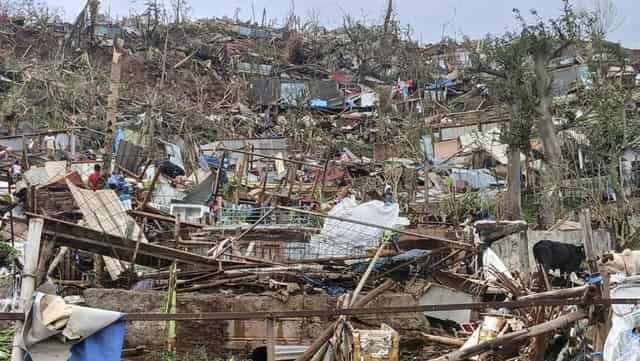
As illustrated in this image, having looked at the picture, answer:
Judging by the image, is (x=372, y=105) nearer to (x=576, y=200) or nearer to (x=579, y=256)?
(x=576, y=200)

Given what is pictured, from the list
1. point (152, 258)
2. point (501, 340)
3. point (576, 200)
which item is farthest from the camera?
point (576, 200)

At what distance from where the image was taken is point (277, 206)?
30.6ft

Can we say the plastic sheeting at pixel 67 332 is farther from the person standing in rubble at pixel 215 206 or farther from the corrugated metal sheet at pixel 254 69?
the corrugated metal sheet at pixel 254 69

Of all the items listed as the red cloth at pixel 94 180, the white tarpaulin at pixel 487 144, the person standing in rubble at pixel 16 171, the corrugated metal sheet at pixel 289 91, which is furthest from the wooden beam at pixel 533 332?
the corrugated metal sheet at pixel 289 91

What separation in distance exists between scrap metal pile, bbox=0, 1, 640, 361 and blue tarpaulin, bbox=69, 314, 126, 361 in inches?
3.1

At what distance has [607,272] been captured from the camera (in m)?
4.81

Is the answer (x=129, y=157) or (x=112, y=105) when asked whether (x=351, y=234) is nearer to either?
(x=112, y=105)

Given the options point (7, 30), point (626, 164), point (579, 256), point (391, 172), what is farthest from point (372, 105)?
point (579, 256)

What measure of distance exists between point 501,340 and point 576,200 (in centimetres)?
997

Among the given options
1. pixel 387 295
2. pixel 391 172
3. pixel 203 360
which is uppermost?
pixel 391 172

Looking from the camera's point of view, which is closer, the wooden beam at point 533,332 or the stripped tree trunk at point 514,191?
the wooden beam at point 533,332

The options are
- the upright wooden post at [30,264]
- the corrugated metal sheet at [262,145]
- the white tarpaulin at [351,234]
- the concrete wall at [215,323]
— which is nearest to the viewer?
the upright wooden post at [30,264]

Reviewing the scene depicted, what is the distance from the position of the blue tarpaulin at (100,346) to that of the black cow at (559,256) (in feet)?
18.1

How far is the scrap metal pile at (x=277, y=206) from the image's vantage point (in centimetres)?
550
